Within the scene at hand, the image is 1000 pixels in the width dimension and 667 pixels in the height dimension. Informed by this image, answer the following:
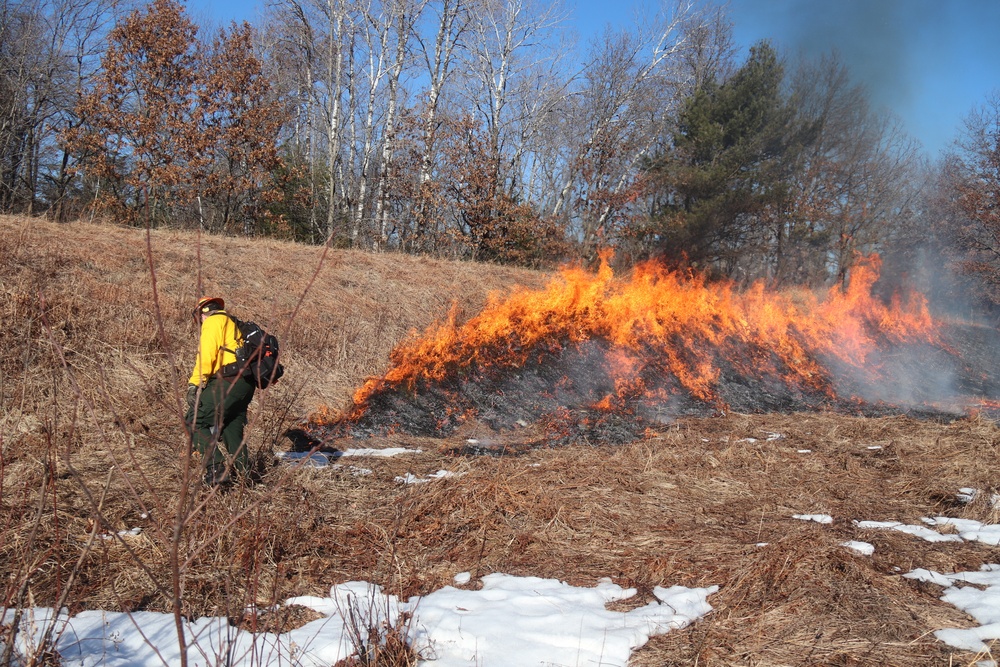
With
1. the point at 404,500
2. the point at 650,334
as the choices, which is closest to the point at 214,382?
the point at 404,500

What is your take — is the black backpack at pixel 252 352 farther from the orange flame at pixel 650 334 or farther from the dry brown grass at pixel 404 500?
the orange flame at pixel 650 334

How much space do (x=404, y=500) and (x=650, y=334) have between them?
25.7 feet

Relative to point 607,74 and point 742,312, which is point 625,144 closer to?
point 607,74

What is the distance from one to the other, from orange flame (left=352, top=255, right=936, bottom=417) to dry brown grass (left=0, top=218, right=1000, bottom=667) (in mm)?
1246

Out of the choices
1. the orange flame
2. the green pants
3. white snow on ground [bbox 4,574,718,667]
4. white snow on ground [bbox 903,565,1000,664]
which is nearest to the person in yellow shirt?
the green pants

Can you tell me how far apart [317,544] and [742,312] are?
1188cm

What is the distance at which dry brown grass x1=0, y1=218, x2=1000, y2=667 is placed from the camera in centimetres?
328

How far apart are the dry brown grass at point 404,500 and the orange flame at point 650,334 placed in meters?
1.25

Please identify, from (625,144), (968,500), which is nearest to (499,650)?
(968,500)

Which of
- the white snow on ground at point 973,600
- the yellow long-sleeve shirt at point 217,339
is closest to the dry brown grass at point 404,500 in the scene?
the white snow on ground at point 973,600

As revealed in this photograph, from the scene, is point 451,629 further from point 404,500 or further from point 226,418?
point 226,418

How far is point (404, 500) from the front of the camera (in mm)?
5188

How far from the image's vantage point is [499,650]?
10.4ft

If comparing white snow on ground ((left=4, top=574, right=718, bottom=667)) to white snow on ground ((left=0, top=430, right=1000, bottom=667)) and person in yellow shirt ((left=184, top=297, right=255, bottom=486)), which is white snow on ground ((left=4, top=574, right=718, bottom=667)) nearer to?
white snow on ground ((left=0, top=430, right=1000, bottom=667))
